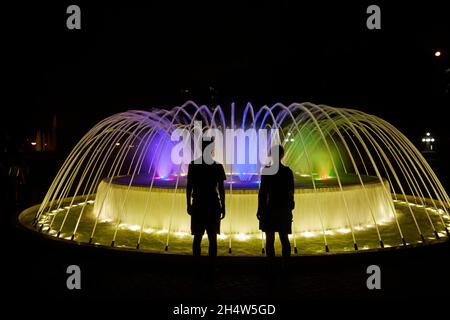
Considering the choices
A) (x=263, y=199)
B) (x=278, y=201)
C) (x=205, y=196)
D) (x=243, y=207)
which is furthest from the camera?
(x=243, y=207)

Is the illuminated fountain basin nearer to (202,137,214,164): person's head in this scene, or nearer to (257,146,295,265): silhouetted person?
(257,146,295,265): silhouetted person

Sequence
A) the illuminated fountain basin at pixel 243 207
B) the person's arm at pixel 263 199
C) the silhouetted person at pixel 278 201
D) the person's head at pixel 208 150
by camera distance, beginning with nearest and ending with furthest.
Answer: the person's head at pixel 208 150 < the silhouetted person at pixel 278 201 < the person's arm at pixel 263 199 < the illuminated fountain basin at pixel 243 207

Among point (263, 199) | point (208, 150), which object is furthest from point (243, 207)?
point (208, 150)

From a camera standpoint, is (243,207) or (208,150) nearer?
(208,150)

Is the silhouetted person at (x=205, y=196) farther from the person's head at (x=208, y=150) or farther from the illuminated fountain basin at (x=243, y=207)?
the illuminated fountain basin at (x=243, y=207)

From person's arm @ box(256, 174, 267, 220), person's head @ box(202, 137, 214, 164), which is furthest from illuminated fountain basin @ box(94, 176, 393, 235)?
person's head @ box(202, 137, 214, 164)

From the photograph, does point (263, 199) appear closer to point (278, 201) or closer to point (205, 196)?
point (278, 201)

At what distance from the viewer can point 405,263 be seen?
360 inches

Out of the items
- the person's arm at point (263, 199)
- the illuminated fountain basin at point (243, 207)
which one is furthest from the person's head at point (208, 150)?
the illuminated fountain basin at point (243, 207)

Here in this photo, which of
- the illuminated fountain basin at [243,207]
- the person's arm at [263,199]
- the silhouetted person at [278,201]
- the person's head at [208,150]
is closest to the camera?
the person's head at [208,150]

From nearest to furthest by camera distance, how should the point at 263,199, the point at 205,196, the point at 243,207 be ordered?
1. the point at 205,196
2. the point at 263,199
3. the point at 243,207
